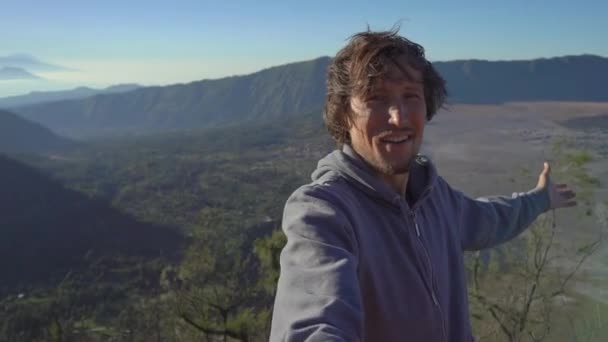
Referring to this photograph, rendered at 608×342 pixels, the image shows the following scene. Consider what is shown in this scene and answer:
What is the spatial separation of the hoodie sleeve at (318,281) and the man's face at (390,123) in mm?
254

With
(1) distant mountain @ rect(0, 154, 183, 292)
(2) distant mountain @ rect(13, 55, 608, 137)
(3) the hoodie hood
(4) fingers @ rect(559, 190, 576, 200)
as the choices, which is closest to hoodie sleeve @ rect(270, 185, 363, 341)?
(3) the hoodie hood

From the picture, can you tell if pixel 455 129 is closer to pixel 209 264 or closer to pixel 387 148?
pixel 209 264

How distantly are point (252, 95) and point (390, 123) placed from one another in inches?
7203

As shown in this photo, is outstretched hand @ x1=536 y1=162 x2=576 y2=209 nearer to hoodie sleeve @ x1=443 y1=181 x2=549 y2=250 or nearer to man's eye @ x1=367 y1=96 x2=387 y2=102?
hoodie sleeve @ x1=443 y1=181 x2=549 y2=250

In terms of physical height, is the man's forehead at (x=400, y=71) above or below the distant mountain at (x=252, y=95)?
below

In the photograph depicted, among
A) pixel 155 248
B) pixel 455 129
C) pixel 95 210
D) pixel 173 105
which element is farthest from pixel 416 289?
pixel 173 105

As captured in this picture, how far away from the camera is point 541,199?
6.76 ft

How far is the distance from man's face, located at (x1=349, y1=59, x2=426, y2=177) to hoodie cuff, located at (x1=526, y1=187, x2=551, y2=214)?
2.90ft

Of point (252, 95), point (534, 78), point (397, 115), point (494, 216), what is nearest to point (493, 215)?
point (494, 216)

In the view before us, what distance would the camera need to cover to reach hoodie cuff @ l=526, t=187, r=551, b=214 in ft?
6.72

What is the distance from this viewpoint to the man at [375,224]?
1028 mm

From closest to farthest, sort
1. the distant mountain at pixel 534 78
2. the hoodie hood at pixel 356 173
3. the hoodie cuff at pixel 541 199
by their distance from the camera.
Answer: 1. the hoodie hood at pixel 356 173
2. the hoodie cuff at pixel 541 199
3. the distant mountain at pixel 534 78

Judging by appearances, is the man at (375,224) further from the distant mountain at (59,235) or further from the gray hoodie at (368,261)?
the distant mountain at (59,235)

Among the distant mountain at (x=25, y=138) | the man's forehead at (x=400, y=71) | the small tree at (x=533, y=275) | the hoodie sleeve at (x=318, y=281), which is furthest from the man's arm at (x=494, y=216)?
the distant mountain at (x=25, y=138)
